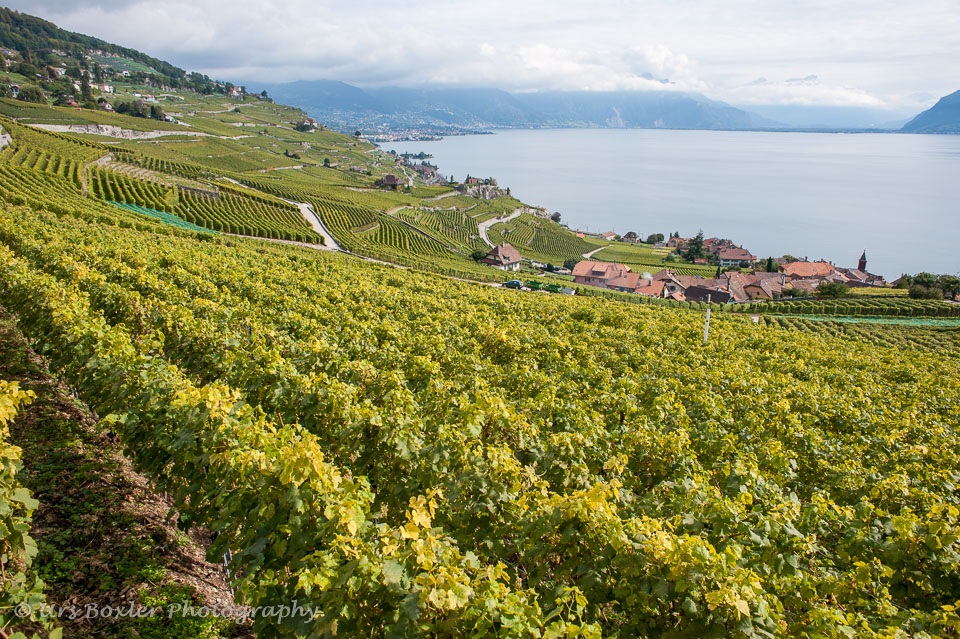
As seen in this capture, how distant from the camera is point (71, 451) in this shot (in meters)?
8.15

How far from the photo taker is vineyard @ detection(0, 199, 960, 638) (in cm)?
439

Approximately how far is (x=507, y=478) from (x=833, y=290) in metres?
84.7

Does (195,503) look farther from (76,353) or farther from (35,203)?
(35,203)

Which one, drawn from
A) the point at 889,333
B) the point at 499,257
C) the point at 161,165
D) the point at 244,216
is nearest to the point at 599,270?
the point at 499,257

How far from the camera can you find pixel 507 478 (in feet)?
19.5

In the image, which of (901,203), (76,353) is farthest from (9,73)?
(901,203)

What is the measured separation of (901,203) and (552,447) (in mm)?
234565

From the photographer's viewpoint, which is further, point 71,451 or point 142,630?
point 71,451

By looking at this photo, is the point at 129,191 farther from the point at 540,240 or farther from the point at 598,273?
the point at 540,240

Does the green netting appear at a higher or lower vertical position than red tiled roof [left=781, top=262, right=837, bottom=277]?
higher

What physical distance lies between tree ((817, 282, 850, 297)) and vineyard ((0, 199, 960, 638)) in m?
70.0

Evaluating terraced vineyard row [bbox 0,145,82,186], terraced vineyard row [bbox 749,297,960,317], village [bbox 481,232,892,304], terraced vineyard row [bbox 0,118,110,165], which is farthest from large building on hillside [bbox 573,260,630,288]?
terraced vineyard row [bbox 0,118,110,165]

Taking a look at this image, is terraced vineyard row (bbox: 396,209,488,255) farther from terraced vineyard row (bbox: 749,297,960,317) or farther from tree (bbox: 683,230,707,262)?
terraced vineyard row (bbox: 749,297,960,317)

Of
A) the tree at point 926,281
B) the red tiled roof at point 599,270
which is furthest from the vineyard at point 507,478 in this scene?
the tree at point 926,281
